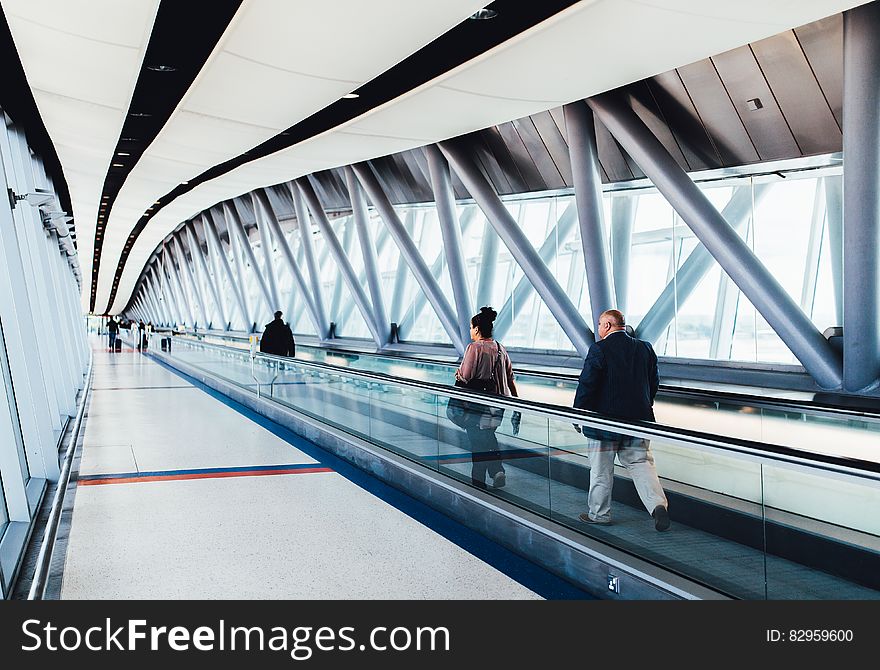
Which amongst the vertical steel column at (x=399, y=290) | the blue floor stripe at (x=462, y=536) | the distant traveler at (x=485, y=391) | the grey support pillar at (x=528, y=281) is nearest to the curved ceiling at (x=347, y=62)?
the distant traveler at (x=485, y=391)

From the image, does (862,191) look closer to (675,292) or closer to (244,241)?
(675,292)

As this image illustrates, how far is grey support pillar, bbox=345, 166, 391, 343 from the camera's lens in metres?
21.8

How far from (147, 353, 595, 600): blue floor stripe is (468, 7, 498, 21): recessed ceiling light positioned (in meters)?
4.56

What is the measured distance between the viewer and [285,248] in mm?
28703

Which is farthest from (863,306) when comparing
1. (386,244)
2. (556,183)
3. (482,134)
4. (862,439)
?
(386,244)

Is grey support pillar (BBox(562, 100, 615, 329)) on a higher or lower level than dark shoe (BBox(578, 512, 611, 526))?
higher

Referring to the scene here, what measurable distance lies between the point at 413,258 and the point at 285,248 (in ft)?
34.6

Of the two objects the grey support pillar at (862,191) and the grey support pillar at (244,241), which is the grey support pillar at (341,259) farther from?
the grey support pillar at (862,191)

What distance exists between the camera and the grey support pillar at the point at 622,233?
16484 millimetres

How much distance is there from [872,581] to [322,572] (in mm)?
3139

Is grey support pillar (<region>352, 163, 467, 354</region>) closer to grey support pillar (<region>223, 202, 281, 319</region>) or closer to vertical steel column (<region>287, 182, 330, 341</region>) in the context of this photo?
vertical steel column (<region>287, 182, 330, 341</region>)

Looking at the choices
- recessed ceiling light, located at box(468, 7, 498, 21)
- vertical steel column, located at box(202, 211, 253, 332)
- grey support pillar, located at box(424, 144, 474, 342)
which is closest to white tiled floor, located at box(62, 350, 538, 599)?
recessed ceiling light, located at box(468, 7, 498, 21)

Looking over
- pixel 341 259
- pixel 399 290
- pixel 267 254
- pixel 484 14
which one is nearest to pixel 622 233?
pixel 484 14

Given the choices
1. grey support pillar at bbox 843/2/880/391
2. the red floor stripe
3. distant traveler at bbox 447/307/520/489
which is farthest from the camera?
grey support pillar at bbox 843/2/880/391
